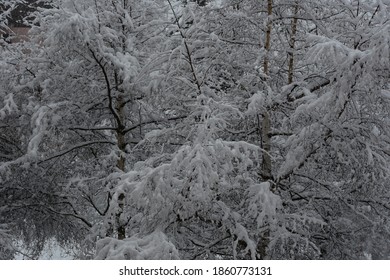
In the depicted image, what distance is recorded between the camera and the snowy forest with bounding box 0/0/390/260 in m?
4.30

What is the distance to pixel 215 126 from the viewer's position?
4324 millimetres

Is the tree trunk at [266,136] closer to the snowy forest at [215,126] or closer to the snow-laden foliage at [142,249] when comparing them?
the snowy forest at [215,126]

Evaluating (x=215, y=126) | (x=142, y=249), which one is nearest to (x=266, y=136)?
(x=215, y=126)

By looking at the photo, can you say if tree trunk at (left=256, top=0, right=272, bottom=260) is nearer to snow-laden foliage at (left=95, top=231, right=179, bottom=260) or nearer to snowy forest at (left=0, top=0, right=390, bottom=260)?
snowy forest at (left=0, top=0, right=390, bottom=260)

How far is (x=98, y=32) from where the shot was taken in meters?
6.36

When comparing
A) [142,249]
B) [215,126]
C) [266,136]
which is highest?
[215,126]

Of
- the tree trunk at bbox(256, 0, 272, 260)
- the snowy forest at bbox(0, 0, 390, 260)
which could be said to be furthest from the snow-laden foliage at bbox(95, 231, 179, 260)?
the tree trunk at bbox(256, 0, 272, 260)

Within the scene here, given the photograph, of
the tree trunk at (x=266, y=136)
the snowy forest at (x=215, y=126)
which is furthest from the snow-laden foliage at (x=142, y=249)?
the tree trunk at (x=266, y=136)

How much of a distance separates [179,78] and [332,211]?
2.69m

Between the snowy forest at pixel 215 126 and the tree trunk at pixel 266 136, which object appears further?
the tree trunk at pixel 266 136

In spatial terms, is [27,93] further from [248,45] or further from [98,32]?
[248,45]

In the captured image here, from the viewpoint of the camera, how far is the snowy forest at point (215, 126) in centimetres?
430

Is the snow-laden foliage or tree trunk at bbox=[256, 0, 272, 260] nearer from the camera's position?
the snow-laden foliage

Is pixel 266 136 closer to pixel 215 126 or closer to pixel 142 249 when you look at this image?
pixel 215 126
